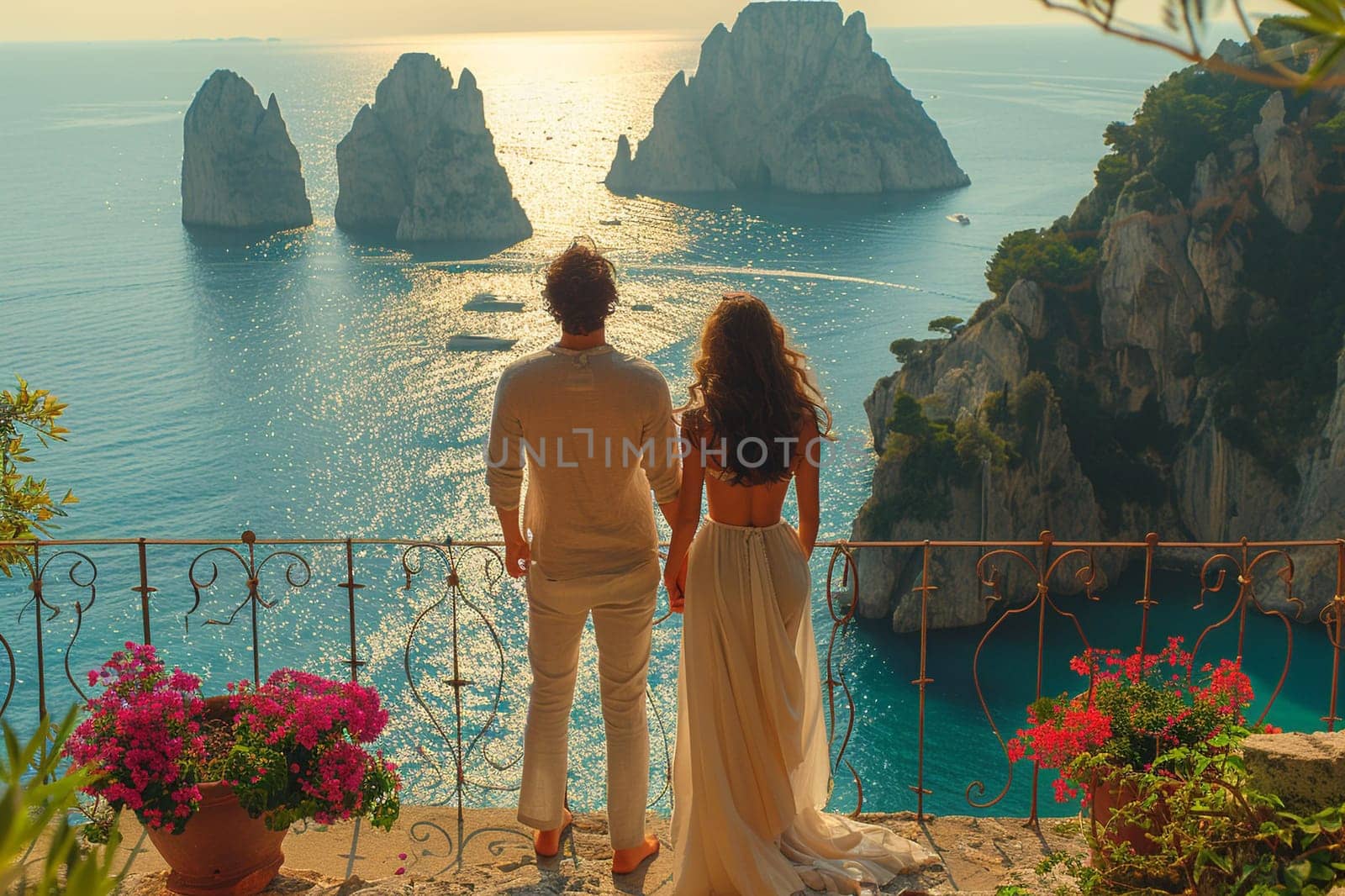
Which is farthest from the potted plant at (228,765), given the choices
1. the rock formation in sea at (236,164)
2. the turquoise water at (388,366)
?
the rock formation in sea at (236,164)

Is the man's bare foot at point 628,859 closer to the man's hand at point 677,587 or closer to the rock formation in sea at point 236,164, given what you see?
the man's hand at point 677,587

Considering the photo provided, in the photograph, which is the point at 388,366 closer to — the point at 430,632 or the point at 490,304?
the point at 490,304

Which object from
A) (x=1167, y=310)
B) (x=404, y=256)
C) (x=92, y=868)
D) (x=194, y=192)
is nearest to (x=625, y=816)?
(x=92, y=868)

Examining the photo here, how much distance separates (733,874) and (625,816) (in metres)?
0.42

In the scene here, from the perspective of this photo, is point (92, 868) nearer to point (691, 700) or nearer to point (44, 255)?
point (691, 700)

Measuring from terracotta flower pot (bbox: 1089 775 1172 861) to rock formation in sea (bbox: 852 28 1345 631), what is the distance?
105 feet

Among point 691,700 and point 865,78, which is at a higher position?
point 865,78

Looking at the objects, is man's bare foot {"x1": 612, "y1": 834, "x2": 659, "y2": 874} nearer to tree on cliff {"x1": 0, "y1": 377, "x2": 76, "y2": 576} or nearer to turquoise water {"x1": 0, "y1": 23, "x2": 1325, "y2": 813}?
tree on cliff {"x1": 0, "y1": 377, "x2": 76, "y2": 576}

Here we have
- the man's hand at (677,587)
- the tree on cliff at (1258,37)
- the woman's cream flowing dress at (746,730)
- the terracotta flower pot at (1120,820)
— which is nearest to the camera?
the tree on cliff at (1258,37)

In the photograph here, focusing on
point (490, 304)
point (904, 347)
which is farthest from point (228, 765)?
point (490, 304)

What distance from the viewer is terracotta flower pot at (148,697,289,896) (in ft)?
11.6

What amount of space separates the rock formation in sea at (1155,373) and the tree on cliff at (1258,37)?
112 feet

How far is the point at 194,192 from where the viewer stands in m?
92.3

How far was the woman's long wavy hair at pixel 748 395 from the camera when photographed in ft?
11.5
